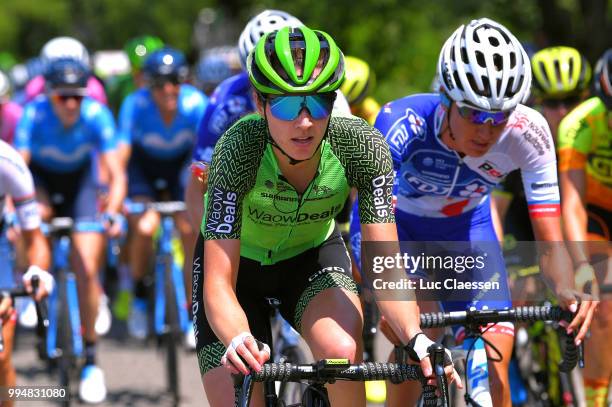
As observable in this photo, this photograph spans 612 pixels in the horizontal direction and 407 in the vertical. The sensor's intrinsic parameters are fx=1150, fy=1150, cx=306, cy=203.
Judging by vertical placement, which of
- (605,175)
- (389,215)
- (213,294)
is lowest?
(213,294)

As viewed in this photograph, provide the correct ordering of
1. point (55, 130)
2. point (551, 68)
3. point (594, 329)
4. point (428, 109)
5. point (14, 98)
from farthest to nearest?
1. point (14, 98)
2. point (55, 130)
3. point (551, 68)
4. point (594, 329)
5. point (428, 109)

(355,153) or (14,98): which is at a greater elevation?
(14,98)

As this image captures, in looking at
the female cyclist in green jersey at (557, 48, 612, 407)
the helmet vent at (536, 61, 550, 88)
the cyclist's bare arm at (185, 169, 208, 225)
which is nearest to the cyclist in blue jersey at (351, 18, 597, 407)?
the female cyclist in green jersey at (557, 48, 612, 407)

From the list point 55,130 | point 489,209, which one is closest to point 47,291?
point 489,209

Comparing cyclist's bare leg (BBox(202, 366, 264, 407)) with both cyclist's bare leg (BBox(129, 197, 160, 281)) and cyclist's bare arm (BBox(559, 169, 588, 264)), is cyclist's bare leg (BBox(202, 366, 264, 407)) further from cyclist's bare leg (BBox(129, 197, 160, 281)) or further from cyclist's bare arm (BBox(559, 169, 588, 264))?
cyclist's bare leg (BBox(129, 197, 160, 281))

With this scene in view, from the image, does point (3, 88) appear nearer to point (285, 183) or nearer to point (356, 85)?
point (356, 85)

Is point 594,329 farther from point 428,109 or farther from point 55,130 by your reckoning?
point 55,130

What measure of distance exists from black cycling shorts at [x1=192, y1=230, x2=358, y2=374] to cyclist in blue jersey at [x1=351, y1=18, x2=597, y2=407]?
1.61 ft

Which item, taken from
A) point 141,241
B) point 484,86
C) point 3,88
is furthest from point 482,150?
point 3,88

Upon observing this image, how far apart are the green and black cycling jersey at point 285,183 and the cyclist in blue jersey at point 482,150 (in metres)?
0.69

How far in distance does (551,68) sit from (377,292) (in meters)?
4.16

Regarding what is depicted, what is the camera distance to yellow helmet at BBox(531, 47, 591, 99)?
818 centimetres

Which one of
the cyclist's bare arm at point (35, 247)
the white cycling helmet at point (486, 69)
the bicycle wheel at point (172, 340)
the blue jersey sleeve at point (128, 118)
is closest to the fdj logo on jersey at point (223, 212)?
the white cycling helmet at point (486, 69)

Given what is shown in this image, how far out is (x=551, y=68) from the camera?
8.22 m
